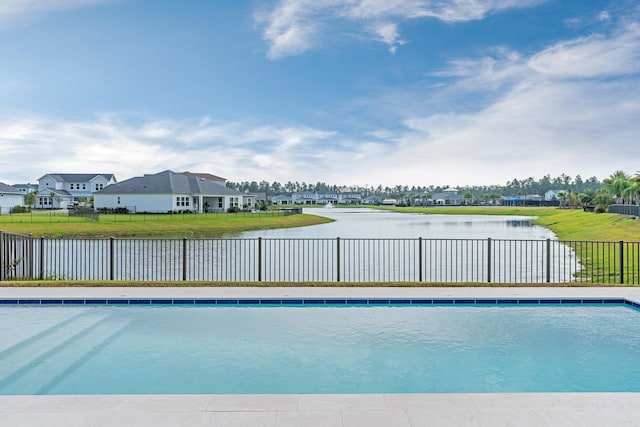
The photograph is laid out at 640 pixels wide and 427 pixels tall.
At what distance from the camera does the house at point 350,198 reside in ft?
545

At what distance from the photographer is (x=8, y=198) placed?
58.9m

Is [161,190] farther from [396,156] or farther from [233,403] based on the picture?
[233,403]

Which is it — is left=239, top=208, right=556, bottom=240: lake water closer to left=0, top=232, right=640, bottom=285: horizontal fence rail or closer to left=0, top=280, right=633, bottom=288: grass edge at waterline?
left=0, top=232, right=640, bottom=285: horizontal fence rail

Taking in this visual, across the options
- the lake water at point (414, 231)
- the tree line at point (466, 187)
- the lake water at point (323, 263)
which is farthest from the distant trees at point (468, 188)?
the lake water at point (323, 263)

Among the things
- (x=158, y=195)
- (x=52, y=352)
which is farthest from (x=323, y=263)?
(x=158, y=195)

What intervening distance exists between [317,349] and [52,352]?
136 inches

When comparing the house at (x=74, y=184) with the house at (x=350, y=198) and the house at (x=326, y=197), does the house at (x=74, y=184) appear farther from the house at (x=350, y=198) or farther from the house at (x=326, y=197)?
the house at (x=350, y=198)

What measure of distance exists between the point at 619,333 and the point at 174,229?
32229mm

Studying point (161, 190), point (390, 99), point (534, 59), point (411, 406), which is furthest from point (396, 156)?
point (411, 406)

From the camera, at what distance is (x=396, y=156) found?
4066 cm

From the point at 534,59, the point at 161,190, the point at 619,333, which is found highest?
the point at 534,59

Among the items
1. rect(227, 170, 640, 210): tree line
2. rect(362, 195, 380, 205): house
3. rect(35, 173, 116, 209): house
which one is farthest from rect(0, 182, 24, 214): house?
rect(362, 195, 380, 205): house

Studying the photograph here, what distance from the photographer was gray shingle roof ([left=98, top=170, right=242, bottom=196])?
50969 mm

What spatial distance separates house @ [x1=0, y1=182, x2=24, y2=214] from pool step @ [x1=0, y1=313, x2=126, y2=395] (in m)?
56.5
